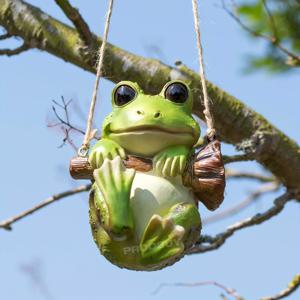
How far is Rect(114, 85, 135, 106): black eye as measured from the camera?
1.97 m

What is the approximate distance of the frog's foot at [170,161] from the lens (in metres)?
1.90

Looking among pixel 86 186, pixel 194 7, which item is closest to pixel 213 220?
pixel 86 186

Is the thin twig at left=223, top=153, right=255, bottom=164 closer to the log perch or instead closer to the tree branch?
the tree branch

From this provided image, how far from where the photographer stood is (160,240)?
1.82 m

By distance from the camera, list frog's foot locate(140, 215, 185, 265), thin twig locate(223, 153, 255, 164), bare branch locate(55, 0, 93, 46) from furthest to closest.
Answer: thin twig locate(223, 153, 255, 164)
bare branch locate(55, 0, 93, 46)
frog's foot locate(140, 215, 185, 265)

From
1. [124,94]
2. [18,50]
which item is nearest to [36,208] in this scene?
[18,50]

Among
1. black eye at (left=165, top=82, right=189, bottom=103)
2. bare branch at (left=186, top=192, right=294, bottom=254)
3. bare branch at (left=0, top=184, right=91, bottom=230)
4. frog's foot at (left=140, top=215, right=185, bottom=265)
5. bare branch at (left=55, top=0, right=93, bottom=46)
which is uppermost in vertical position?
black eye at (left=165, top=82, right=189, bottom=103)

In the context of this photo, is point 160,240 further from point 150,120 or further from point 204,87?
point 204,87

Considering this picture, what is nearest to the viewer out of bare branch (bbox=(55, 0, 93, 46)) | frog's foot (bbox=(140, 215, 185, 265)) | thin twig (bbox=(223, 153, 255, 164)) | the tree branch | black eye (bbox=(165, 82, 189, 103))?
frog's foot (bbox=(140, 215, 185, 265))

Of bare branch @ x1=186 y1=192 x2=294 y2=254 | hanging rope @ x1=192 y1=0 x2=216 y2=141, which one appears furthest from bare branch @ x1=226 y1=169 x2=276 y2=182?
hanging rope @ x1=192 y1=0 x2=216 y2=141

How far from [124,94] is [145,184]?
21 cm

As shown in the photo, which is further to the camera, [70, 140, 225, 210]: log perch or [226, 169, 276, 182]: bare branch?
[226, 169, 276, 182]: bare branch

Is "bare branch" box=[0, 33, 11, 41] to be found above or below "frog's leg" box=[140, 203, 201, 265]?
below

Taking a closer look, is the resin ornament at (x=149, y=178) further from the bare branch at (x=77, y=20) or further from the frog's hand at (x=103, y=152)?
the bare branch at (x=77, y=20)
